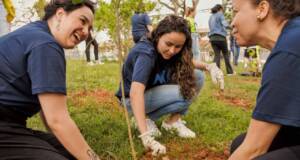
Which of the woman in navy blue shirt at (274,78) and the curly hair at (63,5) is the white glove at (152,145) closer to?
the curly hair at (63,5)

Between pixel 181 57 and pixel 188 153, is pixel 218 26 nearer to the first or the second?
pixel 181 57

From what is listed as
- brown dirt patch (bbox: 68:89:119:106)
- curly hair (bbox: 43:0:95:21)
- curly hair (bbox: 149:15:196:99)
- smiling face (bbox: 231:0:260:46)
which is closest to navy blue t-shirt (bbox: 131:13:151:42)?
brown dirt patch (bbox: 68:89:119:106)

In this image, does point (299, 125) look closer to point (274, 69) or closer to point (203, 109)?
point (274, 69)

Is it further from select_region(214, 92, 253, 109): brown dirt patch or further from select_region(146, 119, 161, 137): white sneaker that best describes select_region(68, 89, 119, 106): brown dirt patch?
select_region(214, 92, 253, 109): brown dirt patch

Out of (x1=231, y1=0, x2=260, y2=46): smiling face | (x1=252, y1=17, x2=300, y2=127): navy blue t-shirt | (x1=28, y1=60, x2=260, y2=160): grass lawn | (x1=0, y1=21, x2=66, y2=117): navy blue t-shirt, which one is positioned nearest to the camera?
(x1=252, y1=17, x2=300, y2=127): navy blue t-shirt

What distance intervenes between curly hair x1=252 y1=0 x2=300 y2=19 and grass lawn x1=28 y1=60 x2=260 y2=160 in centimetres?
108

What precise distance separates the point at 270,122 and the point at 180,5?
1547 centimetres

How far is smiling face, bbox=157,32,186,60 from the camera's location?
10.8 feet

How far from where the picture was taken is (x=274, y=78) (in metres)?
1.68

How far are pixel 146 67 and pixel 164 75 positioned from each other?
431 millimetres

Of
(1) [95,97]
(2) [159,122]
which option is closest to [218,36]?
(1) [95,97]

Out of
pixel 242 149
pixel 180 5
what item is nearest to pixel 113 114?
pixel 242 149

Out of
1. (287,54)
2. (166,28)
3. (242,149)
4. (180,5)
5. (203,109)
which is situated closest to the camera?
(287,54)

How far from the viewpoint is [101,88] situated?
20.6 feet
